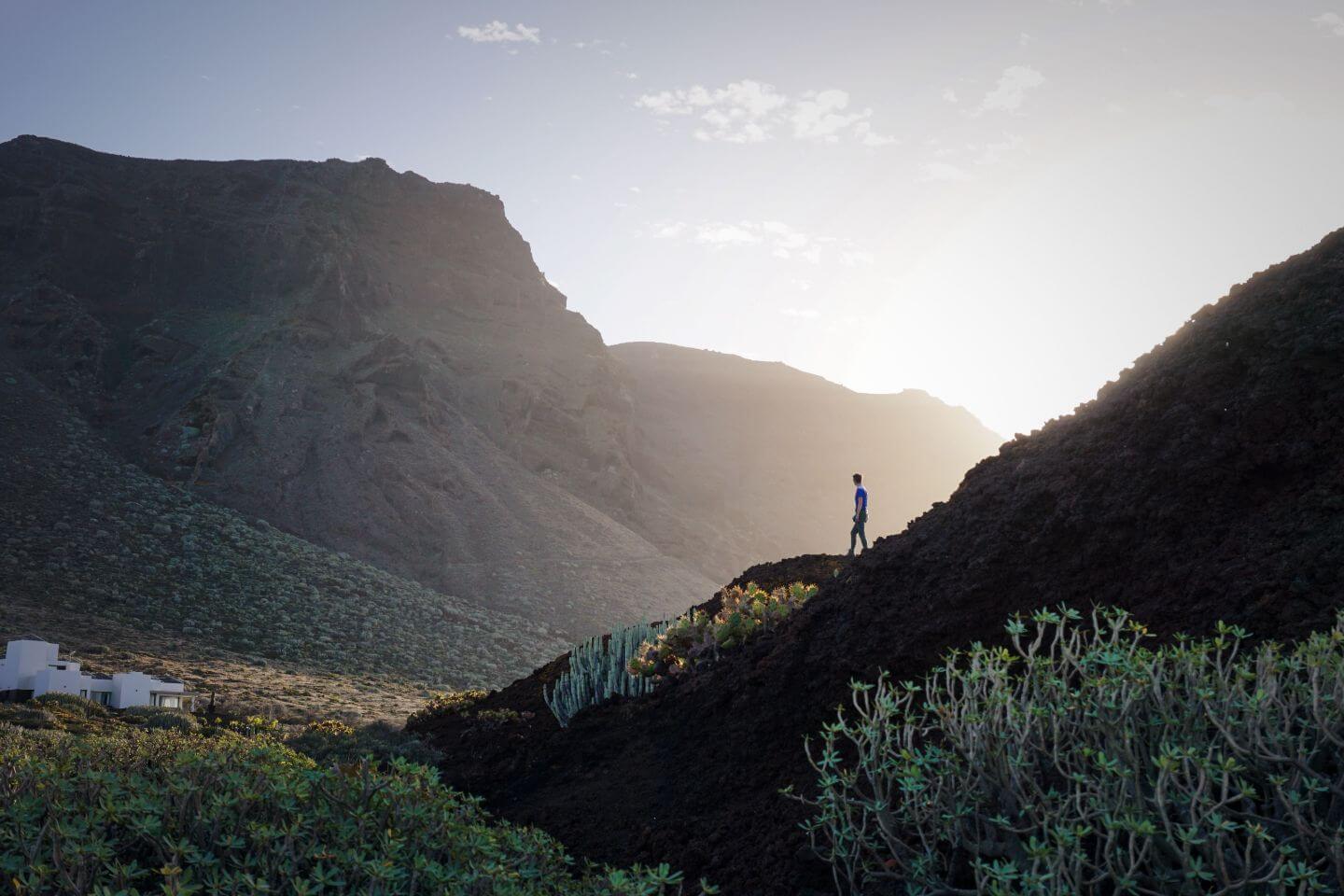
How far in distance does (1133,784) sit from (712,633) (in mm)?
5511

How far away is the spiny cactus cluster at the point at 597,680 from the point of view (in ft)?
27.1

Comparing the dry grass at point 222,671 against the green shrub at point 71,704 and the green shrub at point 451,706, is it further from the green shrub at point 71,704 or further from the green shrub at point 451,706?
the green shrub at point 451,706

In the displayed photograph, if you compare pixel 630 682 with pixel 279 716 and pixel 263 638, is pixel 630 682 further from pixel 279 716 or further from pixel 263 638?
pixel 263 638

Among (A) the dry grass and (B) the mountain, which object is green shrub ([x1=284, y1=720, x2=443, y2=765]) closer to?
(A) the dry grass

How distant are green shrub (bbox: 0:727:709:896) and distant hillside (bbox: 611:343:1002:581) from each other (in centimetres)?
5721

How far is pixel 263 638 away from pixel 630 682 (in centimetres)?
2482

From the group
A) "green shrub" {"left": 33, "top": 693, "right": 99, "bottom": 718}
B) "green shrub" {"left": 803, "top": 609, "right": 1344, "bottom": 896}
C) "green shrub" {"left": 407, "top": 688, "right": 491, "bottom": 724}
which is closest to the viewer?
"green shrub" {"left": 803, "top": 609, "right": 1344, "bottom": 896}

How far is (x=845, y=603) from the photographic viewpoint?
684cm

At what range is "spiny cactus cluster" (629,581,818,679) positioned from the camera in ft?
26.3

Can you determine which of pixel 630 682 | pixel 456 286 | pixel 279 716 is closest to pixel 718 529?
pixel 456 286

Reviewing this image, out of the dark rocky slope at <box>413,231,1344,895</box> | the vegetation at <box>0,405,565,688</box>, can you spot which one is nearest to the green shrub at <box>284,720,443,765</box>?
the dark rocky slope at <box>413,231,1344,895</box>

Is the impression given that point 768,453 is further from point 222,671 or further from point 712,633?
point 712,633

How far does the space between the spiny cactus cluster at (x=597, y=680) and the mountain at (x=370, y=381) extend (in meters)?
31.9

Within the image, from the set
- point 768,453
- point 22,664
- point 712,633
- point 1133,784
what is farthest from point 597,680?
point 768,453
